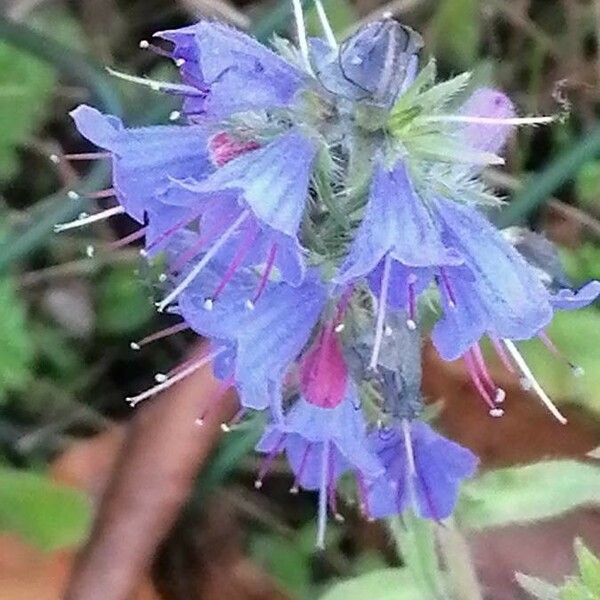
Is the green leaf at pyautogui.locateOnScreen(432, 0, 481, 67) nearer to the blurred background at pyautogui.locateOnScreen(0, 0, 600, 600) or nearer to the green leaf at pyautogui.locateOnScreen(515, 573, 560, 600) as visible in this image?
the blurred background at pyautogui.locateOnScreen(0, 0, 600, 600)

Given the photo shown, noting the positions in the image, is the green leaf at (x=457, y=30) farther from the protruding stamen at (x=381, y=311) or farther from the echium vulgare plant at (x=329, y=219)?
the protruding stamen at (x=381, y=311)

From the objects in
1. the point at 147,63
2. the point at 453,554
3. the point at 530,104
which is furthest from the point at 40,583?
the point at 530,104

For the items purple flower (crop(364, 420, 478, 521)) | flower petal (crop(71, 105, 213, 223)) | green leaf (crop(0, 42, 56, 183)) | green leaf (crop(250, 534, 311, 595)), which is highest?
flower petal (crop(71, 105, 213, 223))

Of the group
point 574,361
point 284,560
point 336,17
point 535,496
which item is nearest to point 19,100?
point 336,17

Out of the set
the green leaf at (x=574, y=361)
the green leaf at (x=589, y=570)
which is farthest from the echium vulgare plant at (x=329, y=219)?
the green leaf at (x=574, y=361)

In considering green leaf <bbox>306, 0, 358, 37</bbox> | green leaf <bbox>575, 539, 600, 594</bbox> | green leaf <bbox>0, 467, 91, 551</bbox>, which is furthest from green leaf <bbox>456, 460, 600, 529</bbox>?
green leaf <bbox>306, 0, 358, 37</bbox>

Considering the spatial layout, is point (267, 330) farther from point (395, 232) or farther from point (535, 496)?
point (535, 496)
